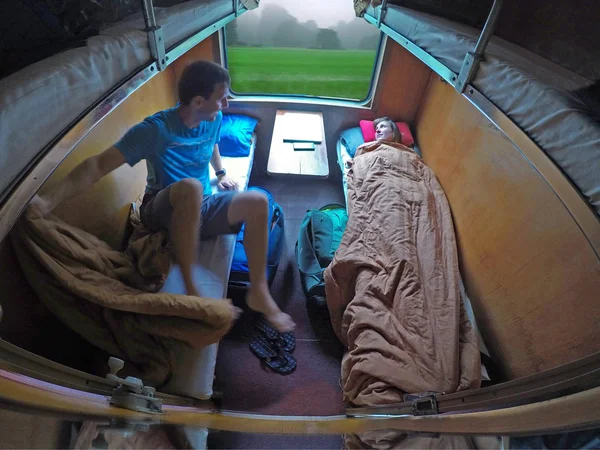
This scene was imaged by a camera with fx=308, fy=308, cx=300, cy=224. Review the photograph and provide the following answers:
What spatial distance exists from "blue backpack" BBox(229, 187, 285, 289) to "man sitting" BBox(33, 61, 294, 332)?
142 millimetres

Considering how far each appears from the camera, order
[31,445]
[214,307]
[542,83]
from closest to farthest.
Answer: [31,445] → [542,83] → [214,307]

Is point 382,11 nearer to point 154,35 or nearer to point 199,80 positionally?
point 199,80

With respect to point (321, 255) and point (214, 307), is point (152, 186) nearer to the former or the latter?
point (214, 307)

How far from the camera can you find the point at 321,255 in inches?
85.8

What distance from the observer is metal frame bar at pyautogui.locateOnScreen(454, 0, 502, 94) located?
1.02 meters

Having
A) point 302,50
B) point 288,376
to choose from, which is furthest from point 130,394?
point 302,50

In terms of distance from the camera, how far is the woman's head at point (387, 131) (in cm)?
286

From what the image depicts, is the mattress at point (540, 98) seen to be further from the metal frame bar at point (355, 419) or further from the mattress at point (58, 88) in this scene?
the mattress at point (58, 88)

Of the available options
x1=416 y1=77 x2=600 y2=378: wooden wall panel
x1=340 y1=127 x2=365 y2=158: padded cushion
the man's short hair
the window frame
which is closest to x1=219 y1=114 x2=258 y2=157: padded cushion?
the window frame

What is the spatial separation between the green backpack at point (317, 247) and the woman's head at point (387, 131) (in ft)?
3.09

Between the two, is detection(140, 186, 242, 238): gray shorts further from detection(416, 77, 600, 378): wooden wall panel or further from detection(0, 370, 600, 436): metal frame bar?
detection(416, 77, 600, 378): wooden wall panel

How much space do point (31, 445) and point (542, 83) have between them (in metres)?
1.59

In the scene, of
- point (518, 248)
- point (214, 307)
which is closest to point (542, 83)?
point (518, 248)

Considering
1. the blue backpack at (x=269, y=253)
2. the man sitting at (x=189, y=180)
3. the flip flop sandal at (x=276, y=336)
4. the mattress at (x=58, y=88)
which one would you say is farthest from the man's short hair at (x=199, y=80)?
the flip flop sandal at (x=276, y=336)
